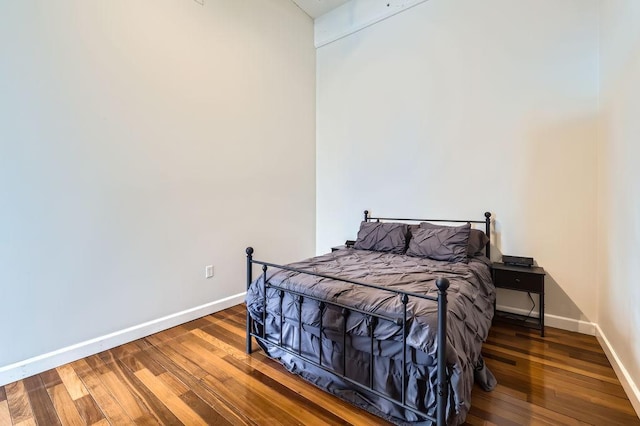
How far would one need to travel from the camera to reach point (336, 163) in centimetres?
405

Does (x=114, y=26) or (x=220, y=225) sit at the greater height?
(x=114, y=26)

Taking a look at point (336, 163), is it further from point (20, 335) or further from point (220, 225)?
point (20, 335)

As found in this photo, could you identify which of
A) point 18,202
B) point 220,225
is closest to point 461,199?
point 220,225

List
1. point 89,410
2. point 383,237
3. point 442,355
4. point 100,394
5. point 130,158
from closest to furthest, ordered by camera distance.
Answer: point 442,355 < point 89,410 < point 100,394 < point 130,158 < point 383,237

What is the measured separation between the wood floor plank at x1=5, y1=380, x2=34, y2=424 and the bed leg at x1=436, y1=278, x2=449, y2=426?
2.11 metres

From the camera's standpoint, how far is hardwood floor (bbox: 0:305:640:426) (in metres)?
1.57

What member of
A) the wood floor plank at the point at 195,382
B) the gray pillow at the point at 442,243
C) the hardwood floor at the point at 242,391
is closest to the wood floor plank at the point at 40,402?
the hardwood floor at the point at 242,391

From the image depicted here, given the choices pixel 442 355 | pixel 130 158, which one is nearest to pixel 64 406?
pixel 130 158

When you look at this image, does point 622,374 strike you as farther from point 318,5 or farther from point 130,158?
point 318,5

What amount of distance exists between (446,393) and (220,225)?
2483 mm

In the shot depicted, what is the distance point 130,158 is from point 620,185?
3.56 metres

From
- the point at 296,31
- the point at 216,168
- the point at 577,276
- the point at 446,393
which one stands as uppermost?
the point at 296,31

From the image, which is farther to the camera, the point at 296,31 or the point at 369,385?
the point at 296,31

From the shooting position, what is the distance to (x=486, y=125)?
2918mm
